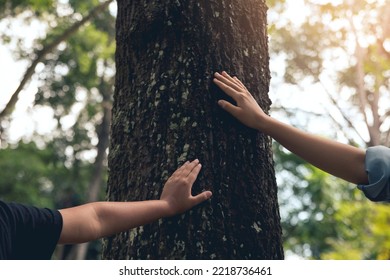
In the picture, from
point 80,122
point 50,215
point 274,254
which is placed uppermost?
point 80,122

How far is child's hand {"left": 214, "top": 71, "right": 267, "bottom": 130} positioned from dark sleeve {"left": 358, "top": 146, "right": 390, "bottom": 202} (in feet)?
1.81

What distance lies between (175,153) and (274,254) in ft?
2.27

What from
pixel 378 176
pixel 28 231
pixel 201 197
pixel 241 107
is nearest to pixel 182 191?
pixel 201 197

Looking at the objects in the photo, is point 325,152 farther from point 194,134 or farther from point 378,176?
point 194,134

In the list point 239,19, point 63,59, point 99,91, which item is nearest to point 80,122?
point 99,91

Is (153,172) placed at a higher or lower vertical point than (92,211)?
higher

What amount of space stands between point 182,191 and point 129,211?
10.1 inches

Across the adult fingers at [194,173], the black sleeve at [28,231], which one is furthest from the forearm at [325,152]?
the black sleeve at [28,231]

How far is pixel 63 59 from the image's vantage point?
686 inches

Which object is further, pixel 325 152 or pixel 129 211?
pixel 325 152

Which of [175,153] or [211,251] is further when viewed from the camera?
[175,153]

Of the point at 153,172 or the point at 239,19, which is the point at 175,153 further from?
the point at 239,19

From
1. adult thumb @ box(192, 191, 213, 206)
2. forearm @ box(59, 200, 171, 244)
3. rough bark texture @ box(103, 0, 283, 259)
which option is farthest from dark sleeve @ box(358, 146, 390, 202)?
forearm @ box(59, 200, 171, 244)

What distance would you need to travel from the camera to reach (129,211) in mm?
2189
